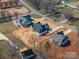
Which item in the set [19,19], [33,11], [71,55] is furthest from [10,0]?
[71,55]

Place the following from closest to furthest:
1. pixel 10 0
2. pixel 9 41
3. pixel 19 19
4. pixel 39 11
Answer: pixel 9 41 < pixel 19 19 < pixel 39 11 < pixel 10 0

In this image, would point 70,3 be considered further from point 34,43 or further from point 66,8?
point 34,43

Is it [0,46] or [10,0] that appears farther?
[10,0]

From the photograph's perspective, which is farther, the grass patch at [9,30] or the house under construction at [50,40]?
the grass patch at [9,30]

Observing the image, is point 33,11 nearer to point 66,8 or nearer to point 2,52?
point 66,8

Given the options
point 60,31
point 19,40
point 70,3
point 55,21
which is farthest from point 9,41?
point 70,3

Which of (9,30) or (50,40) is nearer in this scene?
(50,40)

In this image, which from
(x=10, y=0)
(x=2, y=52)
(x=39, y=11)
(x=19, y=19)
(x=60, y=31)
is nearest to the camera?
(x=2, y=52)

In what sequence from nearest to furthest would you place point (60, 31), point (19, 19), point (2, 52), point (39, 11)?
point (2, 52), point (60, 31), point (19, 19), point (39, 11)

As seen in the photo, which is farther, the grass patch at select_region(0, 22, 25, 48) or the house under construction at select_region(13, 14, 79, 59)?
the grass patch at select_region(0, 22, 25, 48)
